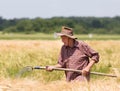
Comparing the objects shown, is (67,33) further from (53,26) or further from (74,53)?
(53,26)

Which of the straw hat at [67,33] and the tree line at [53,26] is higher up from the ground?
the straw hat at [67,33]

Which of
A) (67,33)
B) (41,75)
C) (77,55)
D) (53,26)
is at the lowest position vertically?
(53,26)

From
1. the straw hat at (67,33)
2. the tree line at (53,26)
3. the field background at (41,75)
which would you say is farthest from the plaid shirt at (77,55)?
the tree line at (53,26)

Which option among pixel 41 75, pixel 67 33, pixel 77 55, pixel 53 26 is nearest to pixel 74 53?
pixel 77 55

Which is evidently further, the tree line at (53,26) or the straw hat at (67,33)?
the tree line at (53,26)

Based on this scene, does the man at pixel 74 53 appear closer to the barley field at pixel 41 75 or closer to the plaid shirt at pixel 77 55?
the plaid shirt at pixel 77 55

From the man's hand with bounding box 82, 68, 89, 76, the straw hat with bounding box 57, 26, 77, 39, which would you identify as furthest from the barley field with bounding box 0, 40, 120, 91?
the straw hat with bounding box 57, 26, 77, 39

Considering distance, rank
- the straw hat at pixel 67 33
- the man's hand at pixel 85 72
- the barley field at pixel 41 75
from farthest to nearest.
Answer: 1. the straw hat at pixel 67 33
2. the man's hand at pixel 85 72
3. the barley field at pixel 41 75

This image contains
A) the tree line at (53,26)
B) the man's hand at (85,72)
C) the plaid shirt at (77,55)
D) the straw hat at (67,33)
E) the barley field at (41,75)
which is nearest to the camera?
the barley field at (41,75)

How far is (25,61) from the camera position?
1222 cm

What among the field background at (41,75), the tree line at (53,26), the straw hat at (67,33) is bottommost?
the tree line at (53,26)

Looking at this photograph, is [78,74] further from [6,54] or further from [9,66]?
[6,54]

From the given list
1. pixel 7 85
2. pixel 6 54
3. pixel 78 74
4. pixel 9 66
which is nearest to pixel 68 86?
pixel 7 85

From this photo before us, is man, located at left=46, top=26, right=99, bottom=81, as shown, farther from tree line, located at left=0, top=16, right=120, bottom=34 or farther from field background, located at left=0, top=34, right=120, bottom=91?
tree line, located at left=0, top=16, right=120, bottom=34
